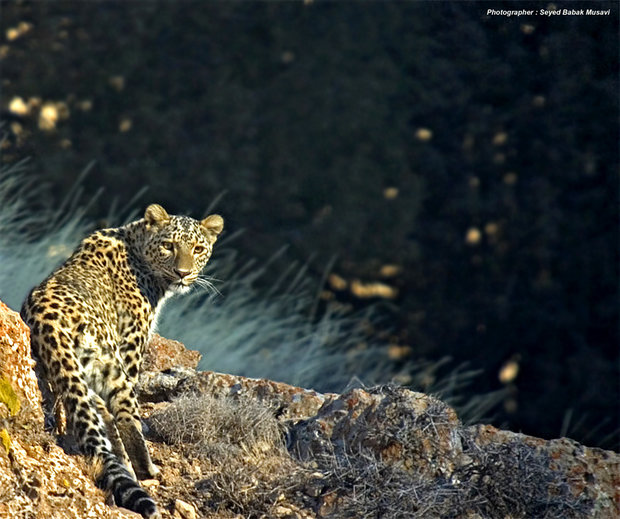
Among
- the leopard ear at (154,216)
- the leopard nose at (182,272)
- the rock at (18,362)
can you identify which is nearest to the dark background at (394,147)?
the leopard ear at (154,216)

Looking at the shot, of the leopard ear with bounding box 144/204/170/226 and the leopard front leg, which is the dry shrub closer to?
the leopard front leg

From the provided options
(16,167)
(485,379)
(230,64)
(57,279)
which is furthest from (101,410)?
(230,64)

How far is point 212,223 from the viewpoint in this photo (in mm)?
7480

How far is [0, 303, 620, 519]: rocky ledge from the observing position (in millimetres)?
5523

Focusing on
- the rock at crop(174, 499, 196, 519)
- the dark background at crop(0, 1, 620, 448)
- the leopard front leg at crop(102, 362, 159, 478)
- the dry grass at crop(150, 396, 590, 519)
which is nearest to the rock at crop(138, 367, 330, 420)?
the leopard front leg at crop(102, 362, 159, 478)

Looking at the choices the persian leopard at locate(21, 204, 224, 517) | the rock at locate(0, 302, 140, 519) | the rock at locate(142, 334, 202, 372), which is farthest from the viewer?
the rock at locate(142, 334, 202, 372)

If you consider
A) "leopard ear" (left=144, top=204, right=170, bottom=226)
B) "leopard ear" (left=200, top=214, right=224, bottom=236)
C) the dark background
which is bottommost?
the dark background

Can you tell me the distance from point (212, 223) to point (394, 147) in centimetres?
534

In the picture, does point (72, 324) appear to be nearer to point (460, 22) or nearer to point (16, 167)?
point (16, 167)

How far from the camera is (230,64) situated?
521 inches

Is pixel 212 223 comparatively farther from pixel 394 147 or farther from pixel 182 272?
pixel 394 147

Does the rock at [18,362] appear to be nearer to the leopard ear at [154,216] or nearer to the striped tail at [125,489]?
the striped tail at [125,489]

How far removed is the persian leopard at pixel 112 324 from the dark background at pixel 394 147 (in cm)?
450

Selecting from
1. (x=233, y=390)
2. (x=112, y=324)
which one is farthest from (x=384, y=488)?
(x=112, y=324)
